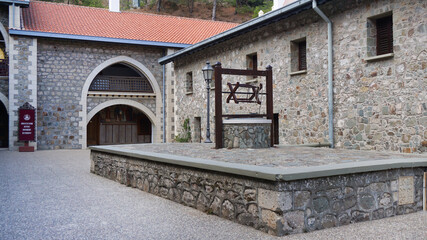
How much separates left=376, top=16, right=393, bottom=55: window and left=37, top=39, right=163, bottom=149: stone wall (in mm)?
13179

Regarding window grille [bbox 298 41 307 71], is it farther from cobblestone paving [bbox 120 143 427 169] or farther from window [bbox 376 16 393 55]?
cobblestone paving [bbox 120 143 427 169]

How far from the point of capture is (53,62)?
17766 mm

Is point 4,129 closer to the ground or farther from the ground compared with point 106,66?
closer to the ground

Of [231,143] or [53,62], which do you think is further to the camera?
[53,62]

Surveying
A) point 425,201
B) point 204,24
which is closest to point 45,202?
point 425,201

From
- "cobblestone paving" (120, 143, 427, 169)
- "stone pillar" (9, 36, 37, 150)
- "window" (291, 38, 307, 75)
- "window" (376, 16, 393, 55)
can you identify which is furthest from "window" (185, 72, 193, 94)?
"cobblestone paving" (120, 143, 427, 169)

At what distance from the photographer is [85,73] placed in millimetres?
18375

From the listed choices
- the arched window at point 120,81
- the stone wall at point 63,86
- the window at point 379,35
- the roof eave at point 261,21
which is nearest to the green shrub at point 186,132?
the roof eave at point 261,21

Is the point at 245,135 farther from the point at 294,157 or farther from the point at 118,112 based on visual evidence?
the point at 118,112

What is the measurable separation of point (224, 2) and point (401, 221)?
38972 millimetres

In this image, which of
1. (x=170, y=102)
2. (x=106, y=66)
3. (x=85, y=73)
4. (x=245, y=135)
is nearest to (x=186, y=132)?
(x=170, y=102)

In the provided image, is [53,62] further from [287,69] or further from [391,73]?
[391,73]

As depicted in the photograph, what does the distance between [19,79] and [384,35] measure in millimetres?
14164

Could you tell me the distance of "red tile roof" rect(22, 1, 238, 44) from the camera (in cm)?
1809
